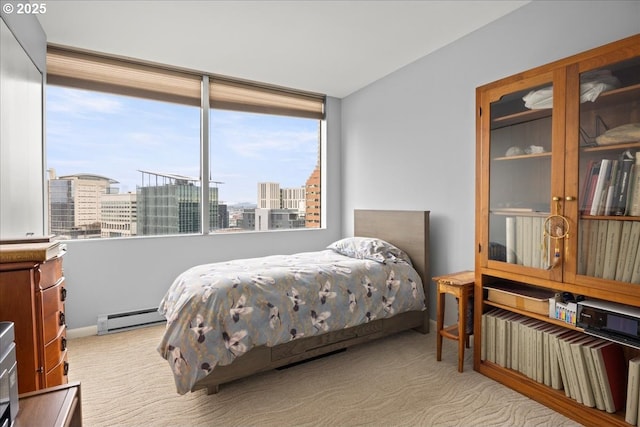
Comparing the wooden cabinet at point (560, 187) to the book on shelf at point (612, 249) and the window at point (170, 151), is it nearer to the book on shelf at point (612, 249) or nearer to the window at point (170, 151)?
the book on shelf at point (612, 249)

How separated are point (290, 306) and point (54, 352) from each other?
4.31 feet

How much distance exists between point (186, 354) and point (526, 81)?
8.87 feet

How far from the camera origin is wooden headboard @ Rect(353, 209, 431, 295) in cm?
313

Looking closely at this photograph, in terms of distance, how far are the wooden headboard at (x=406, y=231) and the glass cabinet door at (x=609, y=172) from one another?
1366 mm

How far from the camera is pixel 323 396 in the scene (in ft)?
7.06

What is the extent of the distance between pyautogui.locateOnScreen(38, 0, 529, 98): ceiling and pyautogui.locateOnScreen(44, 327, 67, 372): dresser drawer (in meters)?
2.30

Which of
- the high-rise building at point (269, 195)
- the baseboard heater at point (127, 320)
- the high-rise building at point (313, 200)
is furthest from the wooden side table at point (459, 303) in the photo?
the baseboard heater at point (127, 320)

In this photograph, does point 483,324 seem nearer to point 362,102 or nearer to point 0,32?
point 362,102

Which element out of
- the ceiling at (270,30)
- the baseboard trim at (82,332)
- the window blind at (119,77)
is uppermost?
the ceiling at (270,30)

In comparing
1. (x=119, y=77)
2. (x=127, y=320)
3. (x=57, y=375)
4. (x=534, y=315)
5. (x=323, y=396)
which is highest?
(x=119, y=77)

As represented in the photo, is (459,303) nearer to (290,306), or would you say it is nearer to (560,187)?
(560,187)

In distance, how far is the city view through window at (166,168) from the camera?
325cm

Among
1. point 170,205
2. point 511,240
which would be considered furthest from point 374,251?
point 170,205

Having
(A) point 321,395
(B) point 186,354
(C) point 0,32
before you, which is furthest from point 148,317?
(C) point 0,32
